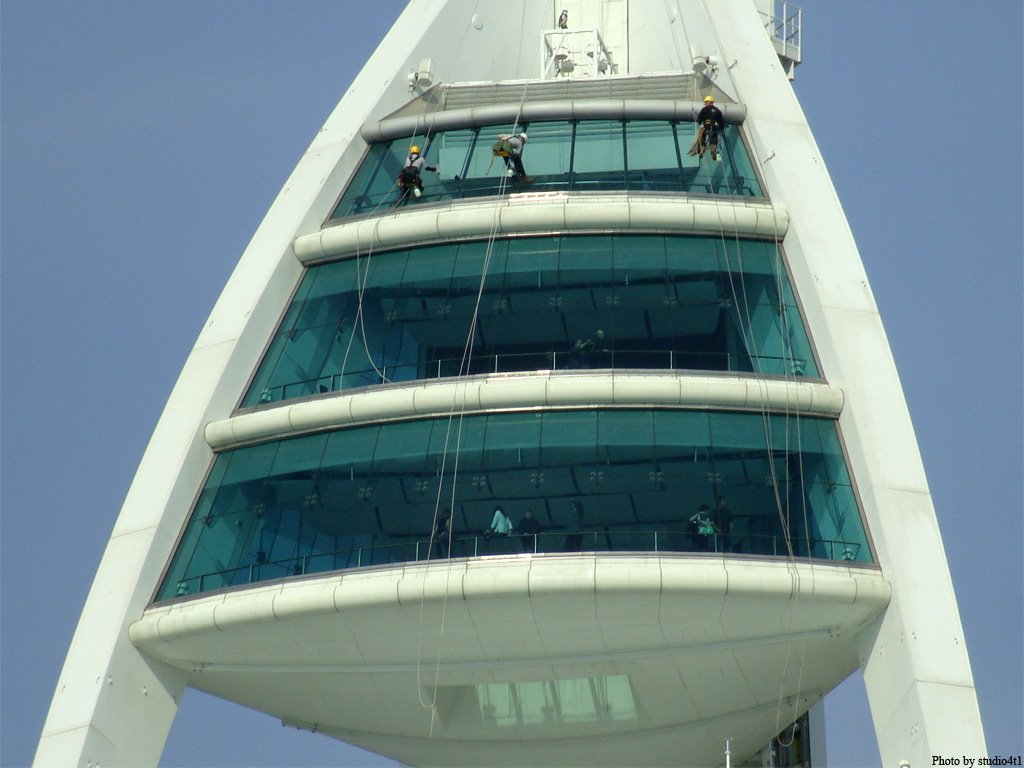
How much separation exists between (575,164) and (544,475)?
8.08 m

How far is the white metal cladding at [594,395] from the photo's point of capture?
116 ft

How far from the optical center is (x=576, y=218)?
3819 cm

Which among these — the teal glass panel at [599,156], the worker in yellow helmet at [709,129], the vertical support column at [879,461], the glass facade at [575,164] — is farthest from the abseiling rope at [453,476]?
the vertical support column at [879,461]

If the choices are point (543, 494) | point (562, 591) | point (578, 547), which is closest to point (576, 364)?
point (543, 494)

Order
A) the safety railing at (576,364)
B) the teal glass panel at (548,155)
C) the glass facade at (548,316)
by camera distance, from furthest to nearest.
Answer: the teal glass panel at (548,155) < the glass facade at (548,316) < the safety railing at (576,364)

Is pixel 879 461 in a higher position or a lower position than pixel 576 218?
lower

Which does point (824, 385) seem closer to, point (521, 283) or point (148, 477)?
point (521, 283)

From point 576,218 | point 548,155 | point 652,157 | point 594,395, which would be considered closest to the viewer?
point 594,395

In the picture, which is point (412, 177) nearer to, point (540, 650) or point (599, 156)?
point (599, 156)

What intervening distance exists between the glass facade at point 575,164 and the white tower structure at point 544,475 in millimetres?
74

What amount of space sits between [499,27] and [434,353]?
12613 millimetres

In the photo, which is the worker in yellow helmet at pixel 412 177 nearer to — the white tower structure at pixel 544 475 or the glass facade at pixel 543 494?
the white tower structure at pixel 544 475

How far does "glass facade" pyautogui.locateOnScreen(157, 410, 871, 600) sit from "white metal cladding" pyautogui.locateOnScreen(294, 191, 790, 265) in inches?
180

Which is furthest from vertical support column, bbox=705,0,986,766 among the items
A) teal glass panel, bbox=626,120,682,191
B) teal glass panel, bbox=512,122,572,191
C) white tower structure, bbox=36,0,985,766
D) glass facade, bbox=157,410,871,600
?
teal glass panel, bbox=512,122,572,191
